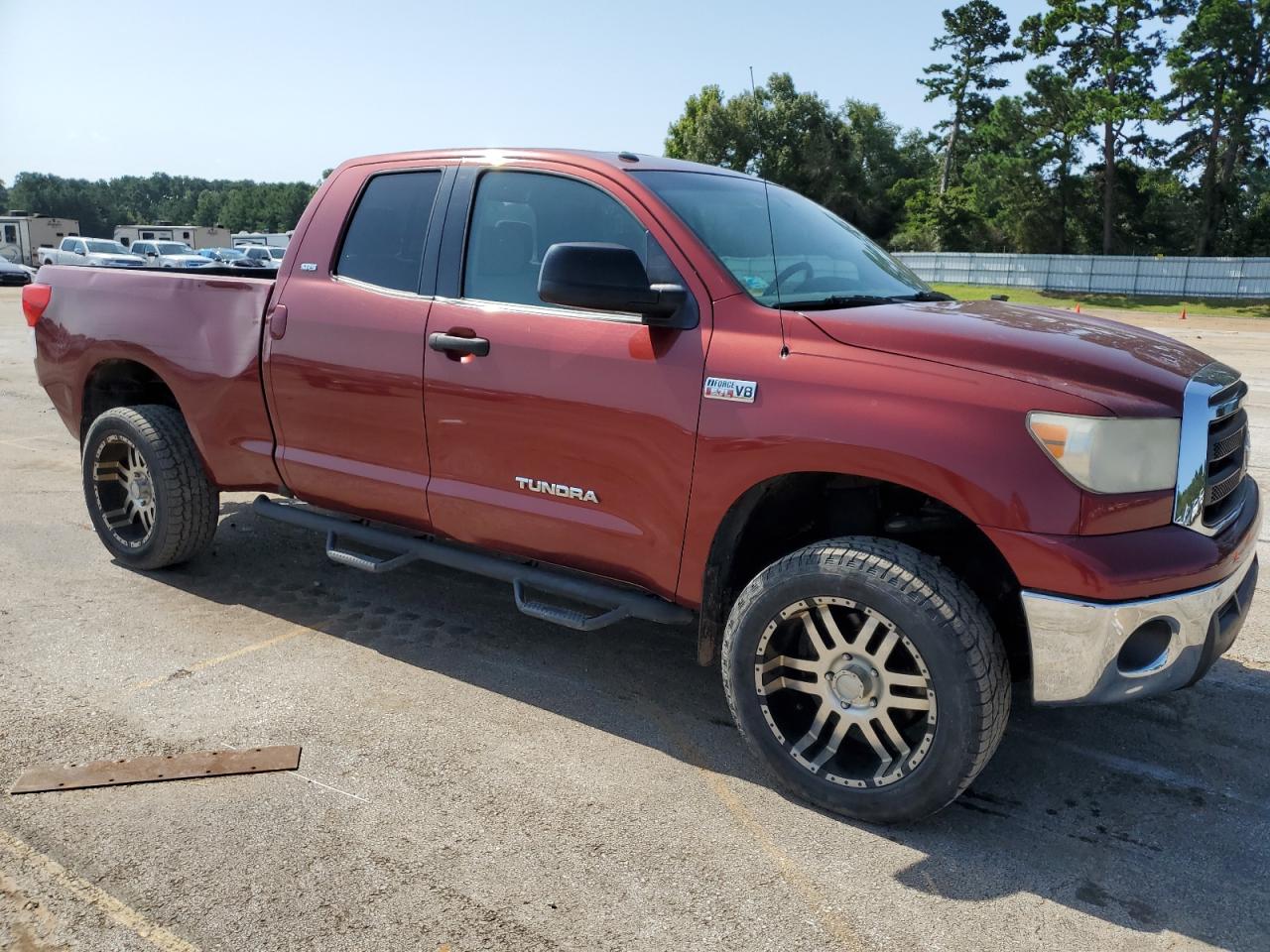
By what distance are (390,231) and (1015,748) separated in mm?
3105

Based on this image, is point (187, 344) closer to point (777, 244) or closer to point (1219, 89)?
point (777, 244)

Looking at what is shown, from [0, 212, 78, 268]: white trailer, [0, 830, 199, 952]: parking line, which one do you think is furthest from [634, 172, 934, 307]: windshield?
[0, 212, 78, 268]: white trailer

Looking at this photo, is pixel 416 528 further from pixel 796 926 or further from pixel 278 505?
pixel 796 926

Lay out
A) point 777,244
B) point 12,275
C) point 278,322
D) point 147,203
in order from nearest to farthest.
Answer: point 777,244, point 278,322, point 12,275, point 147,203

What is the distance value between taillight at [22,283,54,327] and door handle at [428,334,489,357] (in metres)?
2.74

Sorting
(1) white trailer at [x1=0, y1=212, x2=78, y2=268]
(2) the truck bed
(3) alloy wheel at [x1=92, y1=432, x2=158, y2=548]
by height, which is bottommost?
(3) alloy wheel at [x1=92, y1=432, x2=158, y2=548]

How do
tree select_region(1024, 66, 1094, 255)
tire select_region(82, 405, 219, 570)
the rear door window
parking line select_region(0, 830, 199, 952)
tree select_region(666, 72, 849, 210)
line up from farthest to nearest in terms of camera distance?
tree select_region(666, 72, 849, 210)
tree select_region(1024, 66, 1094, 255)
tire select_region(82, 405, 219, 570)
the rear door window
parking line select_region(0, 830, 199, 952)

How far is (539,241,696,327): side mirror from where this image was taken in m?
3.27

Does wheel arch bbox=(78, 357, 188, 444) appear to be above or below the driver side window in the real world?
below

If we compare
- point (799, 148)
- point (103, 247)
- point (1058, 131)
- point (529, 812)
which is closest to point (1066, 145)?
point (1058, 131)

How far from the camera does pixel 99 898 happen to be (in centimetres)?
271

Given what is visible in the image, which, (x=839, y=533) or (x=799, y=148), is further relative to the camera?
(x=799, y=148)

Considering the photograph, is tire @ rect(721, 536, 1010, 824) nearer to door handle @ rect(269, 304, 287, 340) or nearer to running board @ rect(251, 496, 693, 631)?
running board @ rect(251, 496, 693, 631)

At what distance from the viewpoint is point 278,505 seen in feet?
15.9
